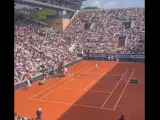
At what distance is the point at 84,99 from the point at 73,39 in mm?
25928

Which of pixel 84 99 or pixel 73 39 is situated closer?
pixel 84 99

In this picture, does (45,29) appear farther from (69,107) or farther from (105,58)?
(69,107)

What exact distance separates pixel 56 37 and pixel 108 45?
29.1ft

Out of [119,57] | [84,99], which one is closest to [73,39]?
[119,57]

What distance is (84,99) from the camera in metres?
17.1

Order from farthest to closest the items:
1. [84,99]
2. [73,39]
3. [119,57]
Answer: [73,39] → [119,57] → [84,99]

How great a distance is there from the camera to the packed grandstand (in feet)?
89.9

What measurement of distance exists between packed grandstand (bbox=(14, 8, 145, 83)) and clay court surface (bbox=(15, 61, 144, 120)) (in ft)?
12.5

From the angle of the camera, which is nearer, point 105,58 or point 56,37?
point 105,58

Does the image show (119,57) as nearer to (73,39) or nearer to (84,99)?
(73,39)
